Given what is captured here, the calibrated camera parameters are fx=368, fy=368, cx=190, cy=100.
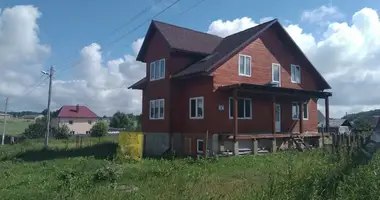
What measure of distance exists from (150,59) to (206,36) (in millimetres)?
5097

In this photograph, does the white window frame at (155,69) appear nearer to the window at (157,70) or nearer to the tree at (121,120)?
the window at (157,70)

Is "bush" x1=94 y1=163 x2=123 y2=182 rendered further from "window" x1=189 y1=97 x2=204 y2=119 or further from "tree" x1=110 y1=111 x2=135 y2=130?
"tree" x1=110 y1=111 x2=135 y2=130

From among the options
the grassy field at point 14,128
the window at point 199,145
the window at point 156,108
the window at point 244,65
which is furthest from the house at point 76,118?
the window at point 244,65

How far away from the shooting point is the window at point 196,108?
22.9m

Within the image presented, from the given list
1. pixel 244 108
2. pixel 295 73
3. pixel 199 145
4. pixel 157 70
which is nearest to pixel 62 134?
pixel 157 70

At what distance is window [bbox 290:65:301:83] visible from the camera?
88.3ft

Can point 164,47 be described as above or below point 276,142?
above

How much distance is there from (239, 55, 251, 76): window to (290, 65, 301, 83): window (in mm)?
4536

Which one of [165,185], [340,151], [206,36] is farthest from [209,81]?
[165,185]

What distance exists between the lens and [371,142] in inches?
322

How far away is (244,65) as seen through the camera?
936 inches

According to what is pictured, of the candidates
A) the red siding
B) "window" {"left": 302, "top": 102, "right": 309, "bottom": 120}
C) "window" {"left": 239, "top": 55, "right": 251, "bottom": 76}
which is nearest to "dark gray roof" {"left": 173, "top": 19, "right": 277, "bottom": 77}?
"window" {"left": 239, "top": 55, "right": 251, "bottom": 76}

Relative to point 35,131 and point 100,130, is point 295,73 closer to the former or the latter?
point 100,130

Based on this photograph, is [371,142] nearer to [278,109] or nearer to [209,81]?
[209,81]
